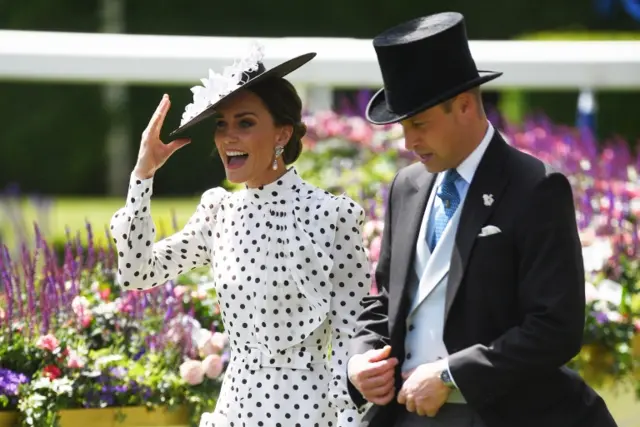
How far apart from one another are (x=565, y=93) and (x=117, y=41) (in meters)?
7.33

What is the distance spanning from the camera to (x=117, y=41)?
8398mm

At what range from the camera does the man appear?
10.2 ft

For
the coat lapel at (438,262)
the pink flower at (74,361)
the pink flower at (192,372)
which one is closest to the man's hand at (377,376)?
the coat lapel at (438,262)

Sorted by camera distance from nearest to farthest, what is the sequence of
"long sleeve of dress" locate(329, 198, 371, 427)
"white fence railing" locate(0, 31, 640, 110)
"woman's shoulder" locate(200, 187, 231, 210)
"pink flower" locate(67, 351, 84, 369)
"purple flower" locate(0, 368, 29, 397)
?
"long sleeve of dress" locate(329, 198, 371, 427) → "woman's shoulder" locate(200, 187, 231, 210) → "purple flower" locate(0, 368, 29, 397) → "pink flower" locate(67, 351, 84, 369) → "white fence railing" locate(0, 31, 640, 110)

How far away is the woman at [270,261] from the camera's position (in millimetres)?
3742

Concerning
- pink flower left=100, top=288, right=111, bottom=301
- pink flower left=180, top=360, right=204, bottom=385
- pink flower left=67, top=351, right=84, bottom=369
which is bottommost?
pink flower left=180, top=360, right=204, bottom=385

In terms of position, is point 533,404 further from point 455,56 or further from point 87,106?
point 87,106

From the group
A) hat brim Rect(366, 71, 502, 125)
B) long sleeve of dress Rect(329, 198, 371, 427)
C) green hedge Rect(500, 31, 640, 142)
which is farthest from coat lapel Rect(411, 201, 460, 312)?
green hedge Rect(500, 31, 640, 142)

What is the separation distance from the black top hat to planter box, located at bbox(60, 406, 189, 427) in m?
1.74

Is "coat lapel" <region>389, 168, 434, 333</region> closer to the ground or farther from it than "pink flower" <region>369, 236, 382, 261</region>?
farther from it

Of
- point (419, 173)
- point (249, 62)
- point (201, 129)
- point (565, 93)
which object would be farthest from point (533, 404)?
point (201, 129)

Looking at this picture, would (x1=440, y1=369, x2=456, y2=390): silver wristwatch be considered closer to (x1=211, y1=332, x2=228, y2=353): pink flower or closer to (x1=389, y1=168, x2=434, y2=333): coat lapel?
(x1=389, y1=168, x2=434, y2=333): coat lapel

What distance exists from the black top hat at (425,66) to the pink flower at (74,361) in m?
1.73

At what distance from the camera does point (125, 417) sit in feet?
15.1
